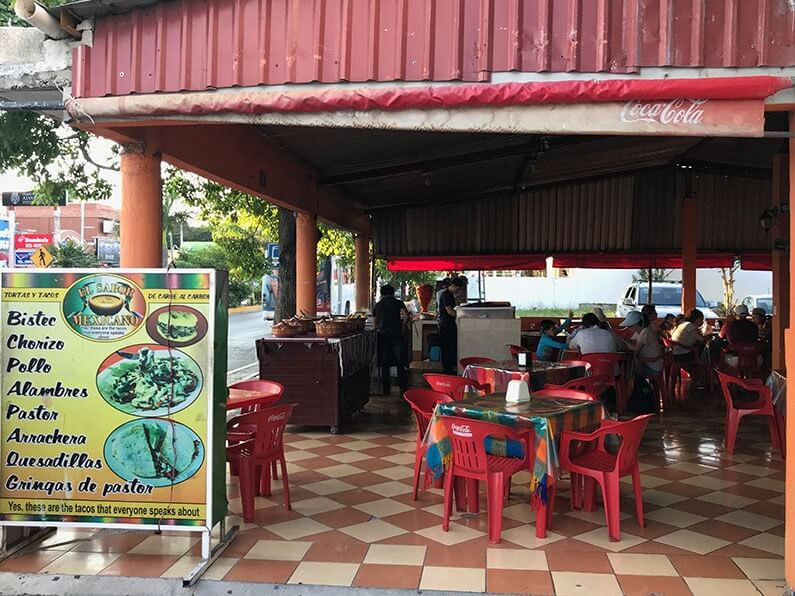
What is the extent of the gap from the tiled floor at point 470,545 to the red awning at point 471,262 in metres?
9.01

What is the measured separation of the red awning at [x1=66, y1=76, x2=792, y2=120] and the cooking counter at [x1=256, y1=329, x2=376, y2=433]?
3189 mm

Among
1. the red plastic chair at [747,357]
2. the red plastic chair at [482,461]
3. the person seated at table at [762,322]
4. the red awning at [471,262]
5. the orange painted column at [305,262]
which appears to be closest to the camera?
the red plastic chair at [482,461]

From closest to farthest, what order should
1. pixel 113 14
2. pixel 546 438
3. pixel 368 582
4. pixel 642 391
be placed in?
pixel 368 582
pixel 546 438
pixel 113 14
pixel 642 391

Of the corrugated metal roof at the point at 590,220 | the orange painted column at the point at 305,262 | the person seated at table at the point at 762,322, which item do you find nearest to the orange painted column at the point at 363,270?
the corrugated metal roof at the point at 590,220

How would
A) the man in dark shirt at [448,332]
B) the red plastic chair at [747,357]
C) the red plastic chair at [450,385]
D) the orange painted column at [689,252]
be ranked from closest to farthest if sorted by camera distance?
the red plastic chair at [450,385] → the red plastic chair at [747,357] → the man in dark shirt at [448,332] → the orange painted column at [689,252]

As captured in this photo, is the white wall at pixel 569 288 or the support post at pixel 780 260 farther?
the white wall at pixel 569 288

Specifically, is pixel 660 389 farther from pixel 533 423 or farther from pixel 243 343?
pixel 243 343

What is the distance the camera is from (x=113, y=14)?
13.8ft

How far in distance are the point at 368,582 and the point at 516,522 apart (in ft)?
4.16

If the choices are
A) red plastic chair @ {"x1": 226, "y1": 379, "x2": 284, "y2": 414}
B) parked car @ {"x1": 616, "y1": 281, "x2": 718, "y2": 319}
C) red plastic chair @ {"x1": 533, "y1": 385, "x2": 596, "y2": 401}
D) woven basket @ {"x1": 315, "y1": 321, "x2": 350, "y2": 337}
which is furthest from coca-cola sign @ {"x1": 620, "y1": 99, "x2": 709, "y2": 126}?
parked car @ {"x1": 616, "y1": 281, "x2": 718, "y2": 319}

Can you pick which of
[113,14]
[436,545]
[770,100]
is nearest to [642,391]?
[436,545]

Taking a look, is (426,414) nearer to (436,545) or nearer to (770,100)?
(436,545)

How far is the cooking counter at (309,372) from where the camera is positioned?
6.79 metres

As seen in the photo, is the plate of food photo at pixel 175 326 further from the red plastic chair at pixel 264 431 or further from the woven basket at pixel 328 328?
the woven basket at pixel 328 328
